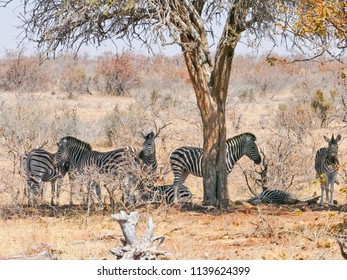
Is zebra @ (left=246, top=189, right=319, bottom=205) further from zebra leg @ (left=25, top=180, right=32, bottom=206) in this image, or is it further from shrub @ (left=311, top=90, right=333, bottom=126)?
shrub @ (left=311, top=90, right=333, bottom=126)

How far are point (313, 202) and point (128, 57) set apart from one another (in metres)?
28.5

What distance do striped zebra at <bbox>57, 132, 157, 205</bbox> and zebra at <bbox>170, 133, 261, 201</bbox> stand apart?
0.66 meters

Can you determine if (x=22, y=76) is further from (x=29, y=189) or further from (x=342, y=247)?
(x=342, y=247)

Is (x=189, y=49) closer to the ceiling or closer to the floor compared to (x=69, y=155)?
closer to the ceiling

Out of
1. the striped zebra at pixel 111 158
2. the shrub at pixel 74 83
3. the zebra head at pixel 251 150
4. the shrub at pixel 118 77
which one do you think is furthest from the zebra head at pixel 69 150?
the shrub at pixel 118 77

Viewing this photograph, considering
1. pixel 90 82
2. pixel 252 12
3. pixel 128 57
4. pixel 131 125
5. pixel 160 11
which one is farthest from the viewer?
pixel 90 82

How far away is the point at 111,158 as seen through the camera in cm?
1536

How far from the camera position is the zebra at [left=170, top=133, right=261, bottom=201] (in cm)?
1609

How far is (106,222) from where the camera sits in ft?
43.4

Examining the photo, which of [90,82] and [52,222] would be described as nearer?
[52,222]

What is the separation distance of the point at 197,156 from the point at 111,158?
74.8 inches

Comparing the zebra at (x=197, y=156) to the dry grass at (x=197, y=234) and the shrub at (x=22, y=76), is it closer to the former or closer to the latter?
the dry grass at (x=197, y=234)

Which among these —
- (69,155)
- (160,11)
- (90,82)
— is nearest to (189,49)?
(160,11)
